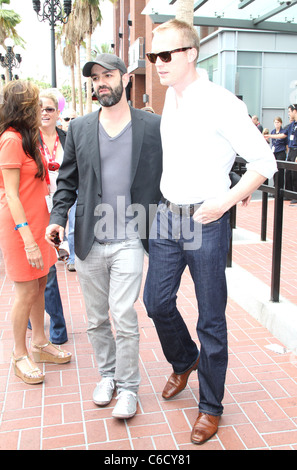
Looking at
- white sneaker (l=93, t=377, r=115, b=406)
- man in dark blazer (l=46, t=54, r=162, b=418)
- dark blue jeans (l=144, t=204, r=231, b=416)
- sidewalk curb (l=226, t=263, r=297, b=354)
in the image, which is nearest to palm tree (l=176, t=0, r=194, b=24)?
sidewalk curb (l=226, t=263, r=297, b=354)

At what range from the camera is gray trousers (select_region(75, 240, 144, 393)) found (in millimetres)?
2844

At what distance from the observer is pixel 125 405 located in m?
2.84

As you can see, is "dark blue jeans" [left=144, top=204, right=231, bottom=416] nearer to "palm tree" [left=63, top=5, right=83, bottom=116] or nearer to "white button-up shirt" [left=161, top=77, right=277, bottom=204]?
"white button-up shirt" [left=161, top=77, right=277, bottom=204]

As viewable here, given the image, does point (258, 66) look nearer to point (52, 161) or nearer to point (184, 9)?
point (184, 9)

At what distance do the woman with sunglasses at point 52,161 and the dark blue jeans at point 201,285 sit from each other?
51.7 inches

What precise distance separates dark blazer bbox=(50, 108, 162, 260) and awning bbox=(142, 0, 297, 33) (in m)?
10.1

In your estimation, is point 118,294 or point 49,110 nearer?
point 118,294

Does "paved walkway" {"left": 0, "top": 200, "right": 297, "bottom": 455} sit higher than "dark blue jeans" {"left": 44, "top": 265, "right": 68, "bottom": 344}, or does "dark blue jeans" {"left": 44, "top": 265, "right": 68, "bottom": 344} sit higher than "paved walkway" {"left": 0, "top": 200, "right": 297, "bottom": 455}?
"dark blue jeans" {"left": 44, "top": 265, "right": 68, "bottom": 344}

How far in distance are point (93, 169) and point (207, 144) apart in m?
0.70

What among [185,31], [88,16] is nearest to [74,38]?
[88,16]

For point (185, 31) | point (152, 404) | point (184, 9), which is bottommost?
point (152, 404)

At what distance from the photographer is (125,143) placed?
9.22ft
